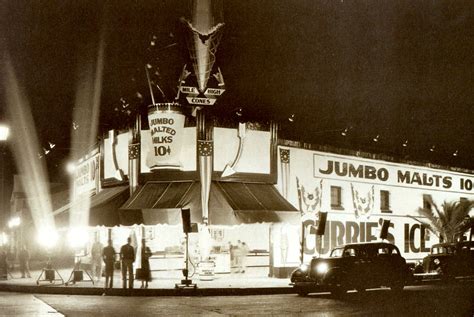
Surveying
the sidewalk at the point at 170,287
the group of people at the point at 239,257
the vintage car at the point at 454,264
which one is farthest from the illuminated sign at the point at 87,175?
the vintage car at the point at 454,264

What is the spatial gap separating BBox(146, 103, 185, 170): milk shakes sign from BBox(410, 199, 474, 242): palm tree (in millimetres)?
16320

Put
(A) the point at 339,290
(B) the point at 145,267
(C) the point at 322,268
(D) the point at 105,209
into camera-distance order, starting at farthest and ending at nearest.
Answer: (D) the point at 105,209, (B) the point at 145,267, (C) the point at 322,268, (A) the point at 339,290

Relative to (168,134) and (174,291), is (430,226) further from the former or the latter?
(174,291)

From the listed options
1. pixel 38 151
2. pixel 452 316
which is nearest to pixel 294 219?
pixel 452 316

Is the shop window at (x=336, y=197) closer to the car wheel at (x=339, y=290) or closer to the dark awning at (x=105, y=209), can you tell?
the dark awning at (x=105, y=209)

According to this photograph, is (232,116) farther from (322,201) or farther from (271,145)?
(322,201)

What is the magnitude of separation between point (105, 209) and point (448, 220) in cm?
2043

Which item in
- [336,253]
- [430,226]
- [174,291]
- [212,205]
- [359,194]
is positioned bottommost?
[174,291]

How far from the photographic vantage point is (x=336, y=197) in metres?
31.5

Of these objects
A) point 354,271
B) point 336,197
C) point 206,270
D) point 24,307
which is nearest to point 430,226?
point 336,197

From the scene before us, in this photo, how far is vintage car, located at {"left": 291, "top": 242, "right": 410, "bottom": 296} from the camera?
20.4 metres

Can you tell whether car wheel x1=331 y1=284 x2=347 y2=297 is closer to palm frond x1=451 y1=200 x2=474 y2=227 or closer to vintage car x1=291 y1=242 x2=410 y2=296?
vintage car x1=291 y1=242 x2=410 y2=296

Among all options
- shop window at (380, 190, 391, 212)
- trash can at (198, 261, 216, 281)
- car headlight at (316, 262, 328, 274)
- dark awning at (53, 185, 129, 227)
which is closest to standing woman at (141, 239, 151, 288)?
dark awning at (53, 185, 129, 227)

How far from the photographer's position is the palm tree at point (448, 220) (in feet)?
118
